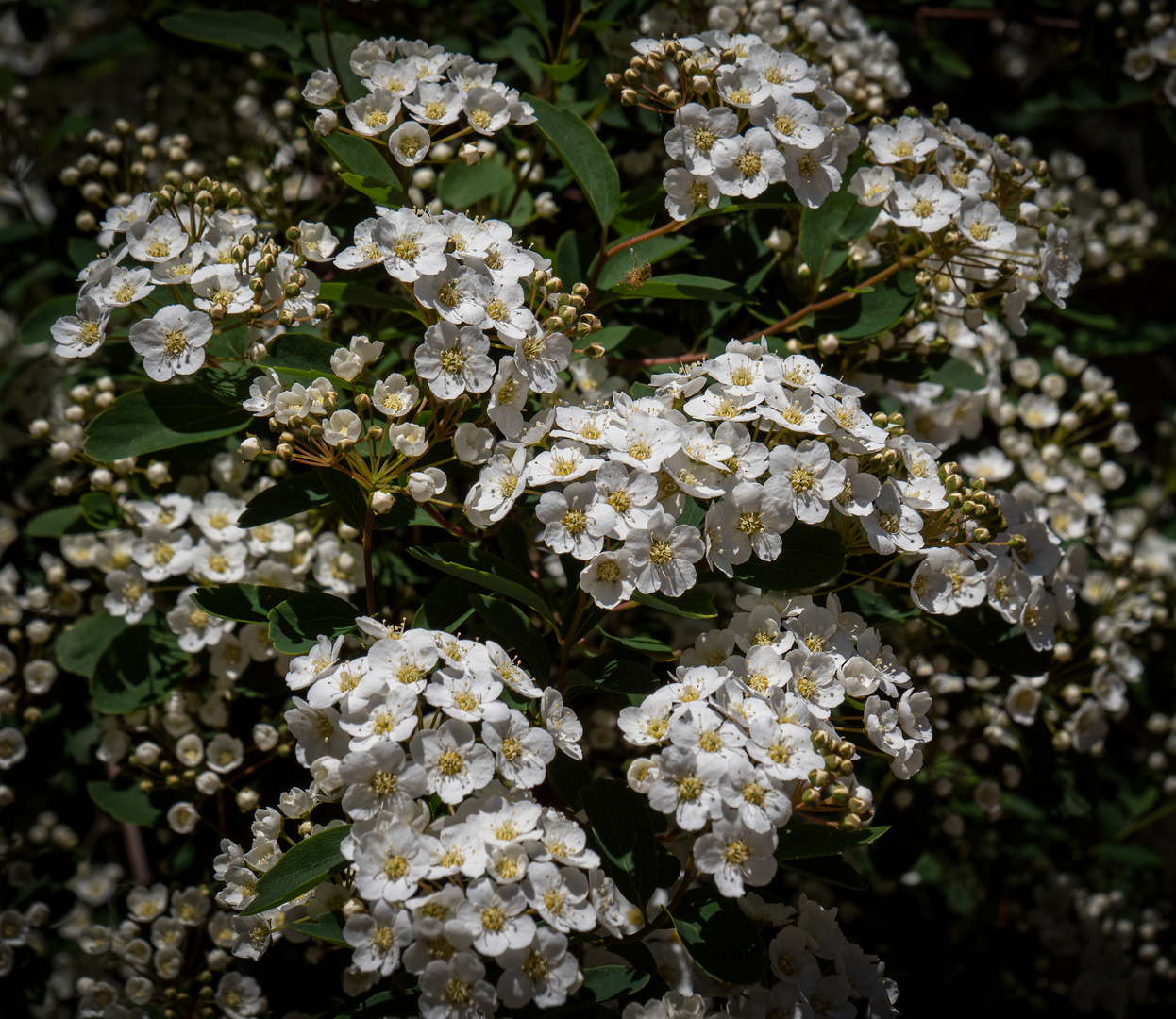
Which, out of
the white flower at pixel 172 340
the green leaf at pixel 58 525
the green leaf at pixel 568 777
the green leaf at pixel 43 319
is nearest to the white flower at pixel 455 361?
the white flower at pixel 172 340

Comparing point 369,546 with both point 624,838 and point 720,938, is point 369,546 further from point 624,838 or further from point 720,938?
point 720,938

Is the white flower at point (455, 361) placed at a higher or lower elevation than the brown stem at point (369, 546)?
higher

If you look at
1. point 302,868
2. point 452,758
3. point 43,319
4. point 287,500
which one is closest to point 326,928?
point 302,868

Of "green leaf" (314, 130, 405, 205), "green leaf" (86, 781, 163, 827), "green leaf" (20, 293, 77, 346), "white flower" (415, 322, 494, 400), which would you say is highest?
"green leaf" (314, 130, 405, 205)

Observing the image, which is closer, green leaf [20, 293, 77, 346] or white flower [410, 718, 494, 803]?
white flower [410, 718, 494, 803]

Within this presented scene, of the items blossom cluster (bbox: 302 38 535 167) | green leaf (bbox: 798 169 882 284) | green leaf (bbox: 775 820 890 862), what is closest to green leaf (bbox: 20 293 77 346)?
blossom cluster (bbox: 302 38 535 167)

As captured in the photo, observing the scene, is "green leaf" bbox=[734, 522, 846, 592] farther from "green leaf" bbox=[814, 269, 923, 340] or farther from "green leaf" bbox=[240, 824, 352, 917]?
"green leaf" bbox=[240, 824, 352, 917]

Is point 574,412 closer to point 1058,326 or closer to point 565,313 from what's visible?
point 565,313

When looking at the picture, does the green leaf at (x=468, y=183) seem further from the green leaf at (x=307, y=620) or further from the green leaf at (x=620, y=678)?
the green leaf at (x=620, y=678)
